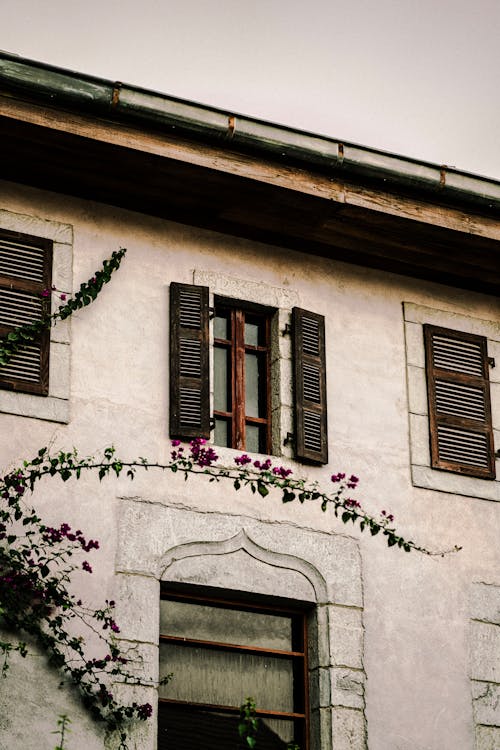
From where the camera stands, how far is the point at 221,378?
386 inches

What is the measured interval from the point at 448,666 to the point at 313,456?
1531 millimetres

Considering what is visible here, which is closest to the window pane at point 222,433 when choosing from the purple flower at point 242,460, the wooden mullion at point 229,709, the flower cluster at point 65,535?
the purple flower at point 242,460

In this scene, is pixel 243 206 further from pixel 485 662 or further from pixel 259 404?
pixel 485 662

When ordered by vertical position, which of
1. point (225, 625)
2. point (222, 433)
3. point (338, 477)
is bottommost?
point (225, 625)

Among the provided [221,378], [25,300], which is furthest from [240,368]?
[25,300]

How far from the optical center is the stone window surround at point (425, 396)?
10062 mm

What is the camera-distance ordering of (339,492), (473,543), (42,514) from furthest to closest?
1. (473,543)
2. (339,492)
3. (42,514)

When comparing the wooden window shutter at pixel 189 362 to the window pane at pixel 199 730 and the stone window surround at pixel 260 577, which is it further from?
the window pane at pixel 199 730

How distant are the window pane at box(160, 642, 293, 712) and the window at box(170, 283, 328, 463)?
128cm

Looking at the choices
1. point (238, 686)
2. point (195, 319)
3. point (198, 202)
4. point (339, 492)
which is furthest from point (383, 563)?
point (198, 202)

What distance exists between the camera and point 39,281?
9352mm

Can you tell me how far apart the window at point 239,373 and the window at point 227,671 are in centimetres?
103

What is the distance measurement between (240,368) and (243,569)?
4.47 ft

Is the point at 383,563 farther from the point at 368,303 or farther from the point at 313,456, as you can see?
the point at 368,303
